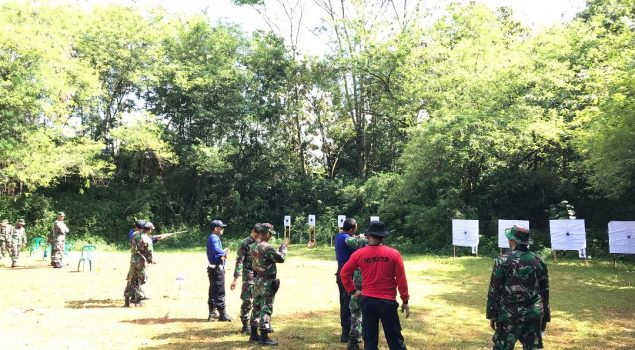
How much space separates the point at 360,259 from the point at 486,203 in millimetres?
17233

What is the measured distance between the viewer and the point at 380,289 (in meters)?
A: 4.30

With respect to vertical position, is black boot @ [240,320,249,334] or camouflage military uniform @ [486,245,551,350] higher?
camouflage military uniform @ [486,245,551,350]

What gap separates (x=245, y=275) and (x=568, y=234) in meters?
12.8

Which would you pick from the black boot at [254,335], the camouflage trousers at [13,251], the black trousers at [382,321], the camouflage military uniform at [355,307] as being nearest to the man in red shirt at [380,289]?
the black trousers at [382,321]

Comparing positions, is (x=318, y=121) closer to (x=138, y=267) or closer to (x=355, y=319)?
(x=138, y=267)

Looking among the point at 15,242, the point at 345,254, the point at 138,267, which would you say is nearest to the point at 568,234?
the point at 345,254

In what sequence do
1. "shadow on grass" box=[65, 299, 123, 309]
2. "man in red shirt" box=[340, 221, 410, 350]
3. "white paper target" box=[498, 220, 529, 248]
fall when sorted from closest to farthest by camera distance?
"man in red shirt" box=[340, 221, 410, 350] → "shadow on grass" box=[65, 299, 123, 309] → "white paper target" box=[498, 220, 529, 248]

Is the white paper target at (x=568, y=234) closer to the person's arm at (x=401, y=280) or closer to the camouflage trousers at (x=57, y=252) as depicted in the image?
the person's arm at (x=401, y=280)

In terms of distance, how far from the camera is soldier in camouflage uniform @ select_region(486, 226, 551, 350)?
4145mm

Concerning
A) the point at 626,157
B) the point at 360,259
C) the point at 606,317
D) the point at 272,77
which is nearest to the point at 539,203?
the point at 626,157

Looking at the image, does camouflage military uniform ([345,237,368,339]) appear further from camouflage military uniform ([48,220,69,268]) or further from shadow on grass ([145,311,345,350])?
camouflage military uniform ([48,220,69,268])

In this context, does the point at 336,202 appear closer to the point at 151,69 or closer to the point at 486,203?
the point at 486,203

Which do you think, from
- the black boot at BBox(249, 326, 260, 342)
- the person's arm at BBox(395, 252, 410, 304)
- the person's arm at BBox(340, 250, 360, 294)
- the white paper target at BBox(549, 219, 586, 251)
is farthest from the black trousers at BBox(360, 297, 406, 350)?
the white paper target at BBox(549, 219, 586, 251)

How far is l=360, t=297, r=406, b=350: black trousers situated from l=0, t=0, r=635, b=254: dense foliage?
389 inches
